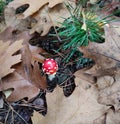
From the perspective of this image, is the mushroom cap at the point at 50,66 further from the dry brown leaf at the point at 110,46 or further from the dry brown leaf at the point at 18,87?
the dry brown leaf at the point at 110,46

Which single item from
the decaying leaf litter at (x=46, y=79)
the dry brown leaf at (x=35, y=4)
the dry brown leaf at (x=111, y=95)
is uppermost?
the dry brown leaf at (x=35, y=4)

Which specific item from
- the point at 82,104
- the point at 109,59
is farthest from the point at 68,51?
the point at 82,104

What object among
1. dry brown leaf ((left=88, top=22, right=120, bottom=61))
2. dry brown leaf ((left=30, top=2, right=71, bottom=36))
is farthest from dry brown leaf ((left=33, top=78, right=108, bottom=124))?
dry brown leaf ((left=30, top=2, right=71, bottom=36))

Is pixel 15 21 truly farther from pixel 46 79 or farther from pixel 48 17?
pixel 46 79

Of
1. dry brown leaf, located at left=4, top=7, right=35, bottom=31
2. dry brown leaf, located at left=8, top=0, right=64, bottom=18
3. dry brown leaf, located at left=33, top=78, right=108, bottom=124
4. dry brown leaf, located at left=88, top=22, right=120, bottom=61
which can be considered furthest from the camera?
dry brown leaf, located at left=4, top=7, right=35, bottom=31

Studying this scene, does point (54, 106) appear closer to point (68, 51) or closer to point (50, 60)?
point (50, 60)

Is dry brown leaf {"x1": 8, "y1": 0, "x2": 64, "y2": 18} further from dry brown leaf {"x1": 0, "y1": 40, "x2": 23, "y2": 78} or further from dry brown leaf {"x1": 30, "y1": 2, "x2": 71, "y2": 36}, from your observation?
dry brown leaf {"x1": 0, "y1": 40, "x2": 23, "y2": 78}

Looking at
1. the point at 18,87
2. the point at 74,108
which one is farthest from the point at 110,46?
the point at 18,87

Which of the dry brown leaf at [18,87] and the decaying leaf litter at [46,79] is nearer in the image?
the decaying leaf litter at [46,79]

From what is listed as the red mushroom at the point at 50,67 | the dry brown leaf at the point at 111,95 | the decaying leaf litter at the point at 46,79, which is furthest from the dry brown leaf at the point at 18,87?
the dry brown leaf at the point at 111,95
